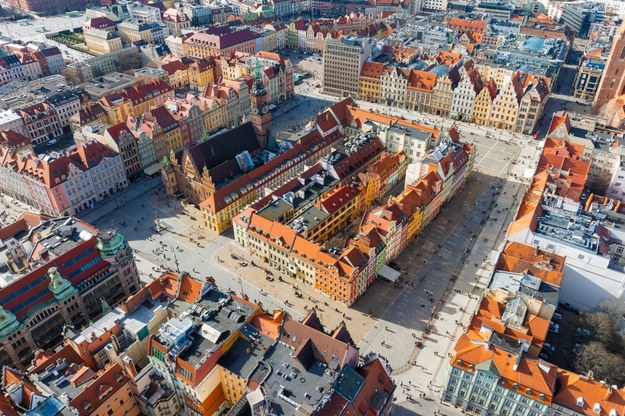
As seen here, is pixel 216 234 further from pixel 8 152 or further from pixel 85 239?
pixel 8 152

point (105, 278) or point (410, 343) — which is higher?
point (105, 278)

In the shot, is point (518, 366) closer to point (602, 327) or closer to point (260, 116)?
point (602, 327)

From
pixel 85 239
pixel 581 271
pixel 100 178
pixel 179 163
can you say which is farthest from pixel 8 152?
pixel 581 271

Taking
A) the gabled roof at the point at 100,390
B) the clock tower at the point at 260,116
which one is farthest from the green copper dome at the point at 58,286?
the clock tower at the point at 260,116

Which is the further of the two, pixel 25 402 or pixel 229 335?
pixel 229 335

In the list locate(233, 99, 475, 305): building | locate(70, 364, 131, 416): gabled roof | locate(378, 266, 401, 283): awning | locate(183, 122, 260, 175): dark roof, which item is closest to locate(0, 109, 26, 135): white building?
locate(183, 122, 260, 175): dark roof

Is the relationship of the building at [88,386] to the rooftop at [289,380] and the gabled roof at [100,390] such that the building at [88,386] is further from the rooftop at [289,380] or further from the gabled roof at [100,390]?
the rooftop at [289,380]
